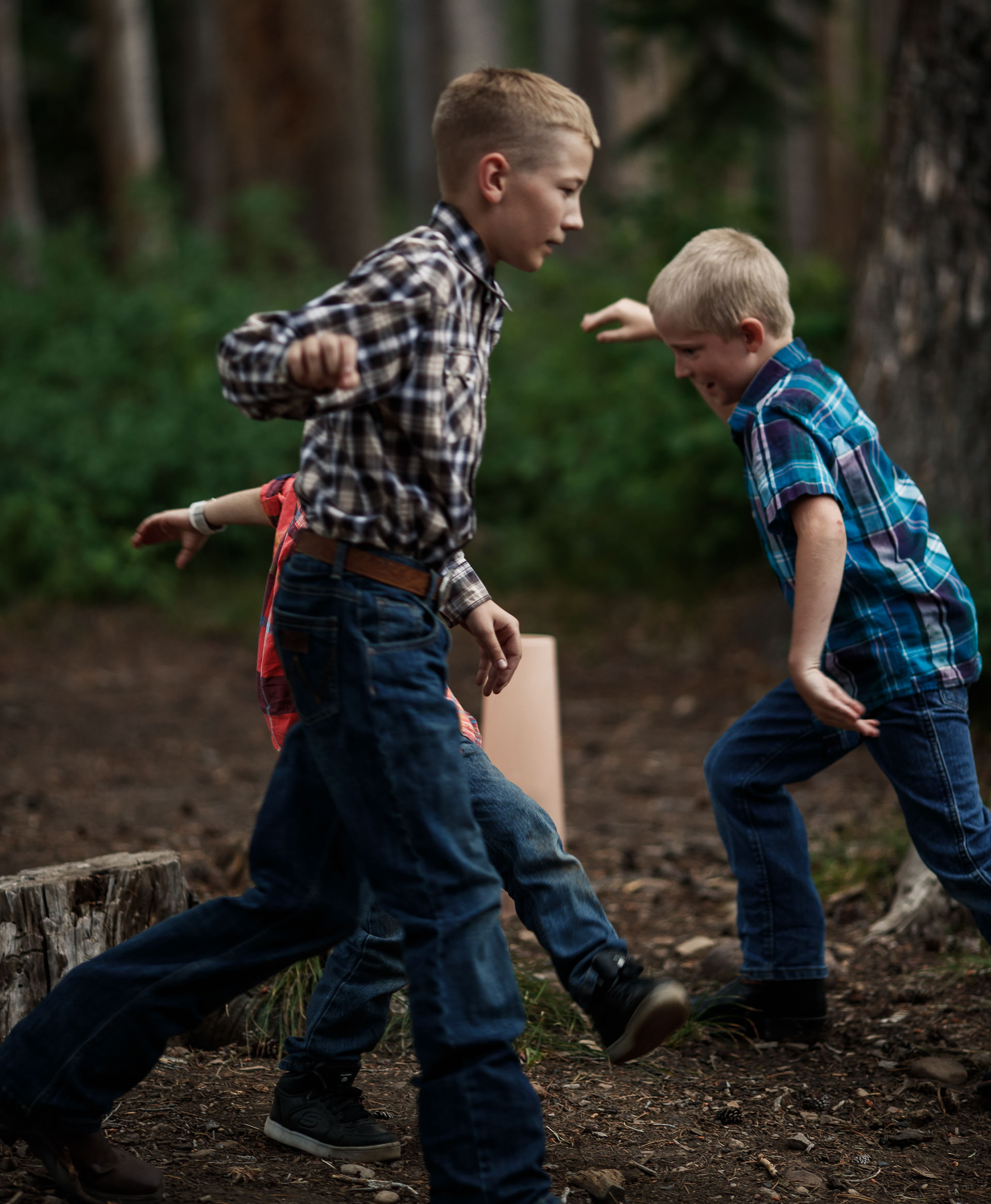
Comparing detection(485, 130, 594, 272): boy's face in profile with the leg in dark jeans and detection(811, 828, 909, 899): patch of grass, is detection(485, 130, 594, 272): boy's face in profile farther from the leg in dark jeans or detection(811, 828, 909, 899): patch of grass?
detection(811, 828, 909, 899): patch of grass

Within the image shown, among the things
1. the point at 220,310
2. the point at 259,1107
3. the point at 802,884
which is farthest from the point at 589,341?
the point at 259,1107

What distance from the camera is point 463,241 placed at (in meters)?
2.12

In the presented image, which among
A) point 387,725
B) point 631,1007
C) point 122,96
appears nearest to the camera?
point 387,725

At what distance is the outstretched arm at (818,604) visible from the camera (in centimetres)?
243

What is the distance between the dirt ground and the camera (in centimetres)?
248

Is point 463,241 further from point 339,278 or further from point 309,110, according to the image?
point 309,110

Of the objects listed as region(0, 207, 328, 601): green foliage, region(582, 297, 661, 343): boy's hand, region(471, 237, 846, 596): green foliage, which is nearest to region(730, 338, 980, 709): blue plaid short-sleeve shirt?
region(582, 297, 661, 343): boy's hand

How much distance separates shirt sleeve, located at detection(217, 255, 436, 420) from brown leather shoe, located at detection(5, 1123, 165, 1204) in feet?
3.93

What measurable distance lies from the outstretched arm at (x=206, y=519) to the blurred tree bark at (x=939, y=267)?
3656 mm

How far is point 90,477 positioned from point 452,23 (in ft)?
38.6

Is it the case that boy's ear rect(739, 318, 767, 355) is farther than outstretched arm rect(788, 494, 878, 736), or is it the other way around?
boy's ear rect(739, 318, 767, 355)

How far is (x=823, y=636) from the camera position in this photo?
2457 millimetres

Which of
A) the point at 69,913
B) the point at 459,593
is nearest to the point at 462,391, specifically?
the point at 459,593

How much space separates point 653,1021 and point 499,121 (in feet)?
4.80
